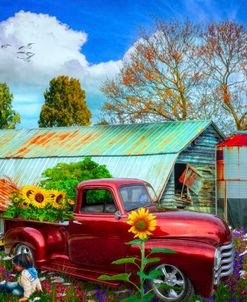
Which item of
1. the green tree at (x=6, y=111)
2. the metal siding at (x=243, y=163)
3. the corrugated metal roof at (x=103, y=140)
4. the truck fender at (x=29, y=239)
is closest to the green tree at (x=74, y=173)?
the truck fender at (x=29, y=239)

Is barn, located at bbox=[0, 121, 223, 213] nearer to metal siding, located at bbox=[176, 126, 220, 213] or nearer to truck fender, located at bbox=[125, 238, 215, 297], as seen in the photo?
metal siding, located at bbox=[176, 126, 220, 213]

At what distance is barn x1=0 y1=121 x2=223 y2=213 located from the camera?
18.3 m

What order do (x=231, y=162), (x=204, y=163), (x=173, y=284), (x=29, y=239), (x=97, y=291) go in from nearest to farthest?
1. (x=173, y=284)
2. (x=97, y=291)
3. (x=29, y=239)
4. (x=231, y=162)
5. (x=204, y=163)

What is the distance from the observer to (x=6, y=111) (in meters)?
37.6

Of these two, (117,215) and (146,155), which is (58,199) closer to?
(117,215)

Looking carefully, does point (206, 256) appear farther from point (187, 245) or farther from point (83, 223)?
point (83, 223)

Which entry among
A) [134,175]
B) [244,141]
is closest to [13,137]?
[134,175]

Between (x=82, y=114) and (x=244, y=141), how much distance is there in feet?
87.5

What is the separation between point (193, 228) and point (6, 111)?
32.0 metres

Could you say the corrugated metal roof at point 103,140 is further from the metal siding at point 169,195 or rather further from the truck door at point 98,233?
the truck door at point 98,233

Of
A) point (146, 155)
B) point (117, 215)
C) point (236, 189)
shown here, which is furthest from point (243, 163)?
point (117, 215)

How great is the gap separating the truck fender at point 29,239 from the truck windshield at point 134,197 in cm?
189

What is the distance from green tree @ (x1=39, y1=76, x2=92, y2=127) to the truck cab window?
35297 mm

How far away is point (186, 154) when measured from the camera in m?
19.7
